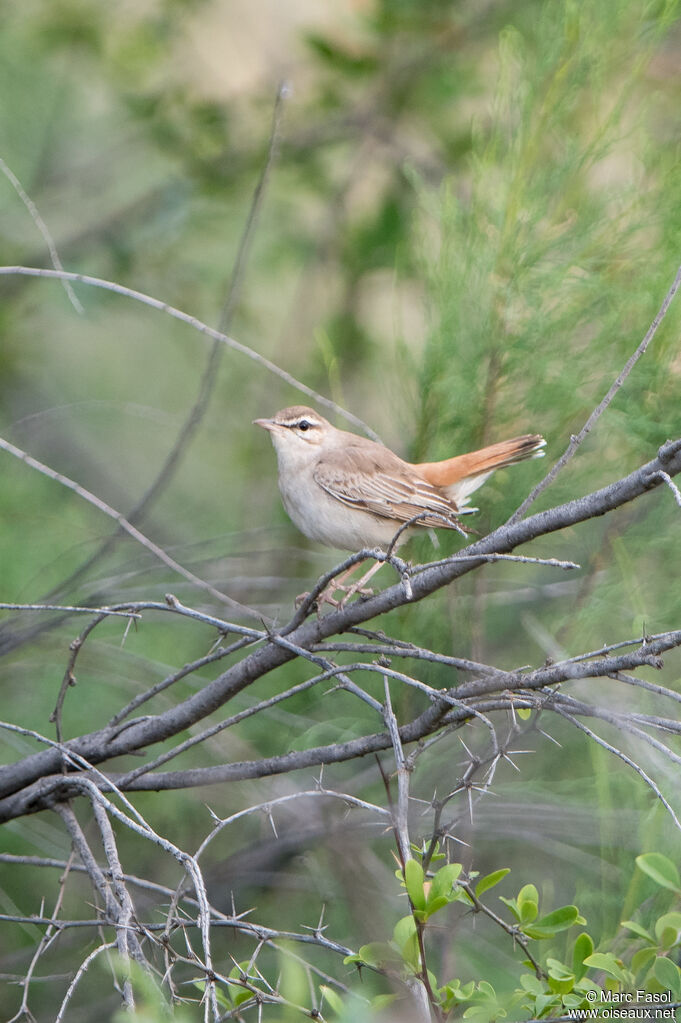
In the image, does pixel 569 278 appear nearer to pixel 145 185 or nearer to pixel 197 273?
pixel 197 273

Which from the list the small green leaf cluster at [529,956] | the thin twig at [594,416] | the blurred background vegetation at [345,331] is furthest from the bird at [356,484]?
the small green leaf cluster at [529,956]

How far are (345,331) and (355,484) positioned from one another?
1.54m

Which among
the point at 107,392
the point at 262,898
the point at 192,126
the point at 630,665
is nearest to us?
the point at 630,665

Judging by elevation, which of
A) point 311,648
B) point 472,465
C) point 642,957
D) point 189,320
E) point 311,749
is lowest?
point 642,957

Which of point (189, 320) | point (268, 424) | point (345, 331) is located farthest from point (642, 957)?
point (345, 331)

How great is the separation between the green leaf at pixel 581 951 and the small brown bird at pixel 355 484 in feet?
5.00

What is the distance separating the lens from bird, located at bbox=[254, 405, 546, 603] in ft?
10.9

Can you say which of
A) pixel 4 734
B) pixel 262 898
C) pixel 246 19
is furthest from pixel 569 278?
pixel 246 19

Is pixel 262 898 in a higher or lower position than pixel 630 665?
lower

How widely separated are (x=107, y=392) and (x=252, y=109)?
1.82 metres

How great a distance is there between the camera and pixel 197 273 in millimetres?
5242

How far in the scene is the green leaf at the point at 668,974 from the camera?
169 cm

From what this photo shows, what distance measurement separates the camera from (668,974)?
170 cm

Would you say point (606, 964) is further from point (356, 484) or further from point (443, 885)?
point (356, 484)
